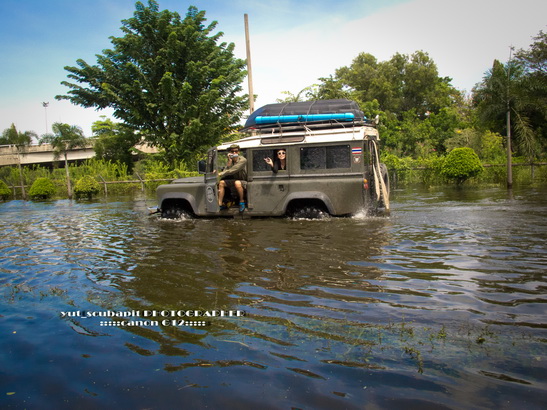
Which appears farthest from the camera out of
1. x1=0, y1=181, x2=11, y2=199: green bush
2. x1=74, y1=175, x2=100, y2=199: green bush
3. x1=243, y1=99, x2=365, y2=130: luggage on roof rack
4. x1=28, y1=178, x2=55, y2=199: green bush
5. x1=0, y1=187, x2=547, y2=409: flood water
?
x1=0, y1=181, x2=11, y2=199: green bush

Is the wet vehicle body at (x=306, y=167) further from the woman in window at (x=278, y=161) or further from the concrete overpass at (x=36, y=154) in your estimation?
the concrete overpass at (x=36, y=154)

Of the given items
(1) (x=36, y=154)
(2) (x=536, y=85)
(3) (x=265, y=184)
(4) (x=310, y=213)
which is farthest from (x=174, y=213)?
(1) (x=36, y=154)

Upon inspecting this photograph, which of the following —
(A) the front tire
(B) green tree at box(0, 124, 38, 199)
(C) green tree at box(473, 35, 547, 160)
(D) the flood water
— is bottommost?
(D) the flood water

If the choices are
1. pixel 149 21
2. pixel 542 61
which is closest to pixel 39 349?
pixel 542 61

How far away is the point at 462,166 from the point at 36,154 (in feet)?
145

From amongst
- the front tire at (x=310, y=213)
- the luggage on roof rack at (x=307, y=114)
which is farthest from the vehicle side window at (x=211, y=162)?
the front tire at (x=310, y=213)

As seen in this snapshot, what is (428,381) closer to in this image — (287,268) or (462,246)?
(287,268)

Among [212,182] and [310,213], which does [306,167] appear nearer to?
[310,213]

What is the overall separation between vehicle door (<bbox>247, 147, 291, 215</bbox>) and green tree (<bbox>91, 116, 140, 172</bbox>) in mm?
23129

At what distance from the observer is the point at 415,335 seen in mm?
3490

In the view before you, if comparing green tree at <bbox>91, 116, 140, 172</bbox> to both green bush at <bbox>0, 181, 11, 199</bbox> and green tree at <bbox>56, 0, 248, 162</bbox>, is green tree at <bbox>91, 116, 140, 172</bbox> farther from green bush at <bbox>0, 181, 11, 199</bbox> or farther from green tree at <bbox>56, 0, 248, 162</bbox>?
green bush at <bbox>0, 181, 11, 199</bbox>

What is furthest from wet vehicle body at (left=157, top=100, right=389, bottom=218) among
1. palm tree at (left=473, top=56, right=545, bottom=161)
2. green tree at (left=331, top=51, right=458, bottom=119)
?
green tree at (left=331, top=51, right=458, bottom=119)

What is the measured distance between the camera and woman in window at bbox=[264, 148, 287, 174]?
9791mm

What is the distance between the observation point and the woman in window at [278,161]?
9791 mm
